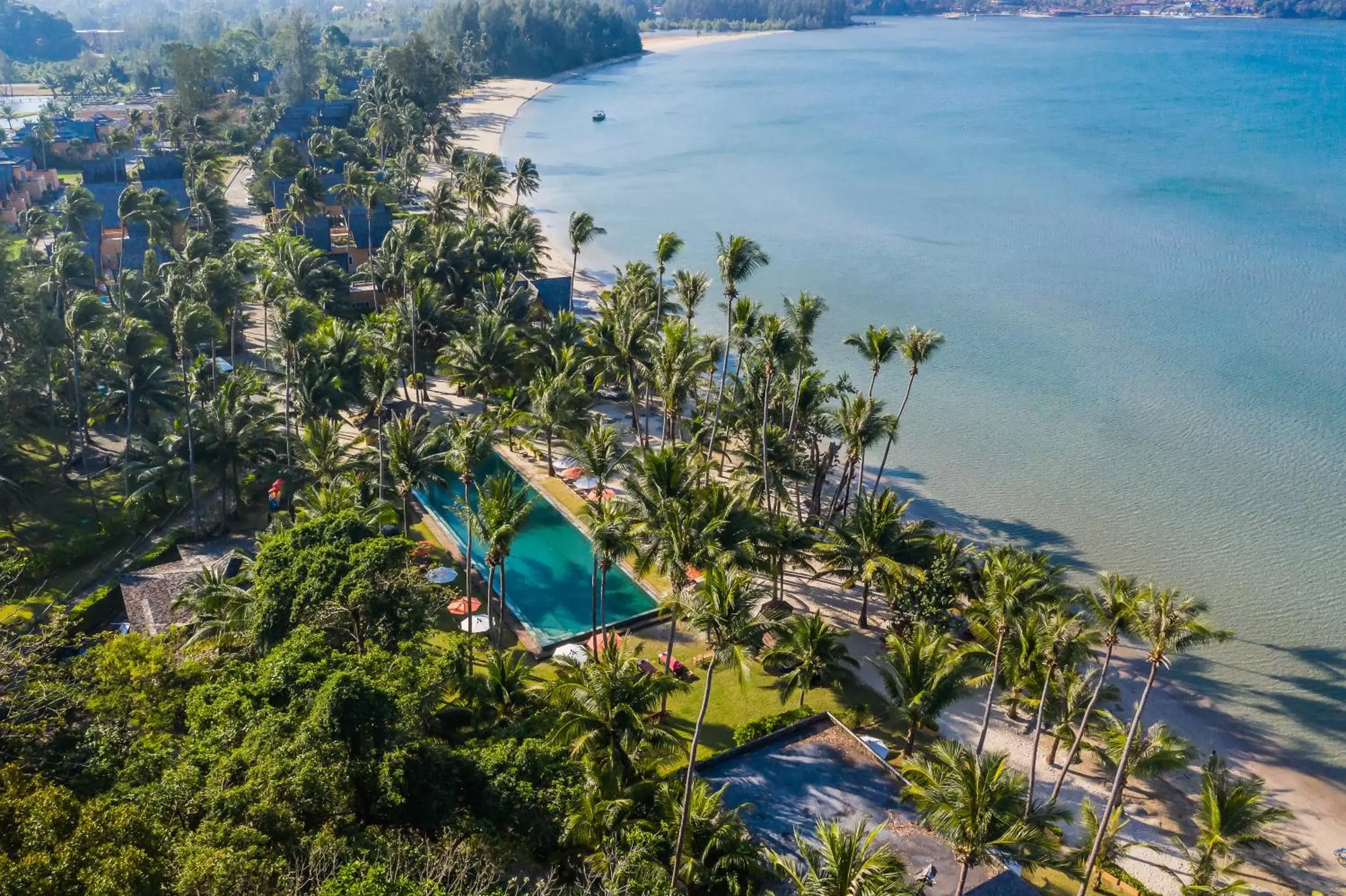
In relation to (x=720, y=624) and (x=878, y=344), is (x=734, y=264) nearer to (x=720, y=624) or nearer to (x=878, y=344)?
(x=878, y=344)

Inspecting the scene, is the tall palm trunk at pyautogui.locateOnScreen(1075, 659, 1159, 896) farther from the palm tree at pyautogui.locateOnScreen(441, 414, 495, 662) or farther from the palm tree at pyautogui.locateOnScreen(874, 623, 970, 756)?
the palm tree at pyautogui.locateOnScreen(441, 414, 495, 662)

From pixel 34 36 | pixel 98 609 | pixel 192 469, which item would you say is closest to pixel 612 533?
pixel 98 609

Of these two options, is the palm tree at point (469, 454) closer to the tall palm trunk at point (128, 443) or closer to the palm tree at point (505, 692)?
the palm tree at point (505, 692)

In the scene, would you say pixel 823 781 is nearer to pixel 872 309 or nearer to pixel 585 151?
pixel 872 309

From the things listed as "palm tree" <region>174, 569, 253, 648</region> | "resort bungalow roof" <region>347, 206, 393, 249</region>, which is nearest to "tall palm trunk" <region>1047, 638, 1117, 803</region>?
"palm tree" <region>174, 569, 253, 648</region>

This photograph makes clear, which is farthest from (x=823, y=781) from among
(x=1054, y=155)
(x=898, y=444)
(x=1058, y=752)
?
(x=1054, y=155)

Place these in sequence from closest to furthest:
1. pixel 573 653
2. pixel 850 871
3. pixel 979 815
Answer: pixel 850 871 < pixel 979 815 < pixel 573 653
